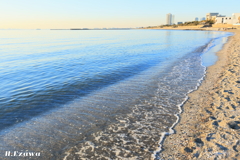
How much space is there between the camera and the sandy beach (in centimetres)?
466

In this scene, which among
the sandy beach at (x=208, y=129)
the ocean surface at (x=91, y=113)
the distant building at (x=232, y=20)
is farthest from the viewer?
the distant building at (x=232, y=20)

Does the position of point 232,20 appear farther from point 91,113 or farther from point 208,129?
point 91,113

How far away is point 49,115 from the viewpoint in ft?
25.0

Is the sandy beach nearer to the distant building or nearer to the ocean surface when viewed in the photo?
the ocean surface

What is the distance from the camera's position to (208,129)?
227 inches

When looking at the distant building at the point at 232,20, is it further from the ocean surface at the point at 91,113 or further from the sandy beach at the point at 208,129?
the sandy beach at the point at 208,129

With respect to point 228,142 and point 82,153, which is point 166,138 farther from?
point 82,153

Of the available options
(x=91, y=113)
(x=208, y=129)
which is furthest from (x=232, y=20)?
(x=91, y=113)

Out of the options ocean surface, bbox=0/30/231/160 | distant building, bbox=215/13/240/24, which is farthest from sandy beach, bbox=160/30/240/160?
distant building, bbox=215/13/240/24

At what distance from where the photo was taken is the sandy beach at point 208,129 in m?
4.66

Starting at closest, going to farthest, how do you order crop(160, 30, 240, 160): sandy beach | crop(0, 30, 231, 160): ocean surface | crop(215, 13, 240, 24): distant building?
crop(160, 30, 240, 160): sandy beach → crop(0, 30, 231, 160): ocean surface → crop(215, 13, 240, 24): distant building

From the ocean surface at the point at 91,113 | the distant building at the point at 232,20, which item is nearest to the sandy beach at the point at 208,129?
the ocean surface at the point at 91,113

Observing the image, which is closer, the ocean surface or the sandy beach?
the sandy beach

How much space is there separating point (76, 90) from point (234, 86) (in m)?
10.0
